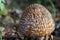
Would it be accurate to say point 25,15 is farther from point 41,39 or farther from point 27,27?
point 41,39

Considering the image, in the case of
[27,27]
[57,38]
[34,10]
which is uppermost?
[34,10]

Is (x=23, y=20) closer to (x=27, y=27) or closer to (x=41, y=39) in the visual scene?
(x=27, y=27)

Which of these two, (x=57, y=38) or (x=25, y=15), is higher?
(x=25, y=15)

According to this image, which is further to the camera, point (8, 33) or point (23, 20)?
point (8, 33)

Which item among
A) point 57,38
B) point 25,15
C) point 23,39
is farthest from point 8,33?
point 57,38

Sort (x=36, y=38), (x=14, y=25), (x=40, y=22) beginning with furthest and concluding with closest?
(x=14, y=25), (x=36, y=38), (x=40, y=22)

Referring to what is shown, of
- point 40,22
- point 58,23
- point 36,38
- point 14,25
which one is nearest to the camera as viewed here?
point 40,22
